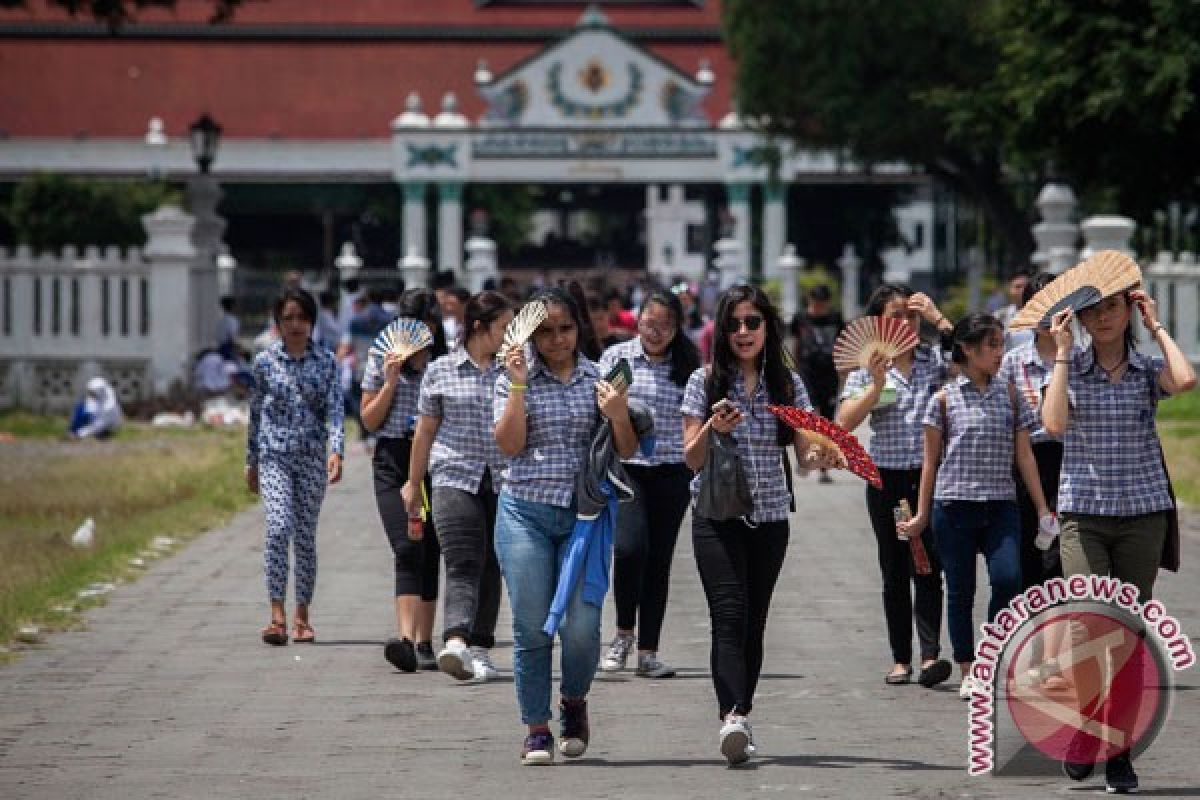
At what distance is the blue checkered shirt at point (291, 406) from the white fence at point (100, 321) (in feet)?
63.7

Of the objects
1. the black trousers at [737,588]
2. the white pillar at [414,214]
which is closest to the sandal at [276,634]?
the black trousers at [737,588]

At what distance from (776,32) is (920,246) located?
125 ft

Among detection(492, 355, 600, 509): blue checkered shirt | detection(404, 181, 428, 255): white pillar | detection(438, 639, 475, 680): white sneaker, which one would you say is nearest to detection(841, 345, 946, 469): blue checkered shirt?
detection(438, 639, 475, 680): white sneaker

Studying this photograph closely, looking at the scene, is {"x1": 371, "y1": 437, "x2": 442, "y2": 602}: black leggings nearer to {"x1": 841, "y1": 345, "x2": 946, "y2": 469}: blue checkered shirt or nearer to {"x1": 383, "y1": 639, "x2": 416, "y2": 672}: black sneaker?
{"x1": 383, "y1": 639, "x2": 416, "y2": 672}: black sneaker

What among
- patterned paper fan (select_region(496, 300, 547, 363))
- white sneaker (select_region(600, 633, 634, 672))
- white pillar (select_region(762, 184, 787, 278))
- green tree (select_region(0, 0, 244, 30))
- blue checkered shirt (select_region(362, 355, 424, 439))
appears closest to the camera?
patterned paper fan (select_region(496, 300, 547, 363))

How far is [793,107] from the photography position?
53406mm

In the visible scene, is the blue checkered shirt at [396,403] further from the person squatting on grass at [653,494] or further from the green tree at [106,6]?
the green tree at [106,6]

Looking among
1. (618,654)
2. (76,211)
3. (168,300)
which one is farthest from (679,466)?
(76,211)

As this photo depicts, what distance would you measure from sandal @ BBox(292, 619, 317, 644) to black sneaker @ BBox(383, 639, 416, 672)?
4.08ft

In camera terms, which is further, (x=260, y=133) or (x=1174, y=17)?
(x=260, y=133)

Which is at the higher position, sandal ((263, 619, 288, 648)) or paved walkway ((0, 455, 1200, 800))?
sandal ((263, 619, 288, 648))

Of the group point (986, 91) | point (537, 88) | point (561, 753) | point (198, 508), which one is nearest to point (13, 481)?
point (198, 508)

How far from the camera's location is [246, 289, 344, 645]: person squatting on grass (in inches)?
529

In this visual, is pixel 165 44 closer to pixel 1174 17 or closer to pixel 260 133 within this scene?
pixel 260 133
